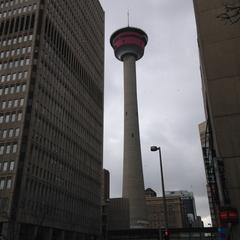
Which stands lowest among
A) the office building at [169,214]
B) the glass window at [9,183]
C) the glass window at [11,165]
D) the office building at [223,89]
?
the office building at [223,89]

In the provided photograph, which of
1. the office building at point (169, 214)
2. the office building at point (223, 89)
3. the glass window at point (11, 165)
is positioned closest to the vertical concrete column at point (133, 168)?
the glass window at point (11, 165)

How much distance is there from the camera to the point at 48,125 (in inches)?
3268

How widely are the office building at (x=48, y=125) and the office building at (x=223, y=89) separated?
5494 centimetres

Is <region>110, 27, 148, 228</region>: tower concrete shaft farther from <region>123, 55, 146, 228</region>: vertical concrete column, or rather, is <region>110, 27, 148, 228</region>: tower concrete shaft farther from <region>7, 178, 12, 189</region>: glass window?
<region>7, 178, 12, 189</region>: glass window

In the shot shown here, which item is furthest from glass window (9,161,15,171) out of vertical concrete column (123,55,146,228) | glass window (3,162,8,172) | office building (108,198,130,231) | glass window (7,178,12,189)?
office building (108,198,130,231)

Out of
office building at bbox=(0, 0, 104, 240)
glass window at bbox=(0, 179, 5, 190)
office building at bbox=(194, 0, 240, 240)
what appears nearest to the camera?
office building at bbox=(194, 0, 240, 240)

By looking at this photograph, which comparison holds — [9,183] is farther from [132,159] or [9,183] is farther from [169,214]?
[169,214]

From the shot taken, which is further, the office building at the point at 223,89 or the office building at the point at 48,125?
the office building at the point at 48,125

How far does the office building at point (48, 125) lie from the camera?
231 feet

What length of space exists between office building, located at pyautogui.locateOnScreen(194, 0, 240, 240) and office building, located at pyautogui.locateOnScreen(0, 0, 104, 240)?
180 ft

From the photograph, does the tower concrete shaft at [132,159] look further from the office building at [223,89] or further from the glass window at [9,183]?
the office building at [223,89]

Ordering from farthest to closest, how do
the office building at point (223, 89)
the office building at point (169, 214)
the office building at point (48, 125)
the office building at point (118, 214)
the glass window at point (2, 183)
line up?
the office building at point (169, 214)
the office building at point (118, 214)
the office building at point (48, 125)
the glass window at point (2, 183)
the office building at point (223, 89)

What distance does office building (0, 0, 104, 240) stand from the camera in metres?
70.5

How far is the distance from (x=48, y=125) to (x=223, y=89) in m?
67.7
